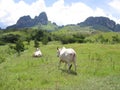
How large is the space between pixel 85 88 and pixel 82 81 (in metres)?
3.86

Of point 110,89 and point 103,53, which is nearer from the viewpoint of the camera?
point 110,89

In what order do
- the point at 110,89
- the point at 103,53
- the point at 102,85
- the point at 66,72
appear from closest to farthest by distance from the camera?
the point at 110,89 → the point at 102,85 → the point at 66,72 → the point at 103,53

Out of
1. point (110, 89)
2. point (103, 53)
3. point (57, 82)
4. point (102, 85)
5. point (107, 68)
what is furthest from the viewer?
point (103, 53)

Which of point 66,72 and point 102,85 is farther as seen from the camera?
point 66,72

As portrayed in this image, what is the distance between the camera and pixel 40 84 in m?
25.2

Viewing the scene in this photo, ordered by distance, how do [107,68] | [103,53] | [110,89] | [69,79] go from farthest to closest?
[103,53]
[107,68]
[69,79]
[110,89]

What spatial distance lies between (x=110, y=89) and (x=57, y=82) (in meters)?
5.14

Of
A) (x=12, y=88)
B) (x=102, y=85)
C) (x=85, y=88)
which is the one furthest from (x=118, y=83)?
(x=12, y=88)

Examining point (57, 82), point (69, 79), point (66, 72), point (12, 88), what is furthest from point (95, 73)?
point (12, 88)

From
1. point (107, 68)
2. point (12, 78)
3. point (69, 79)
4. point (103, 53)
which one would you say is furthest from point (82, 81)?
point (103, 53)

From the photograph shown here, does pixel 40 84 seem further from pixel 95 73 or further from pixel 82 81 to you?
pixel 95 73

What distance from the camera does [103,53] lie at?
50406mm

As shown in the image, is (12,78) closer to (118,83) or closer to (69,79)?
(69,79)

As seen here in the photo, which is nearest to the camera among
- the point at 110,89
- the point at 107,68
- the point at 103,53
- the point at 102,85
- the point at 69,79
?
the point at 110,89
